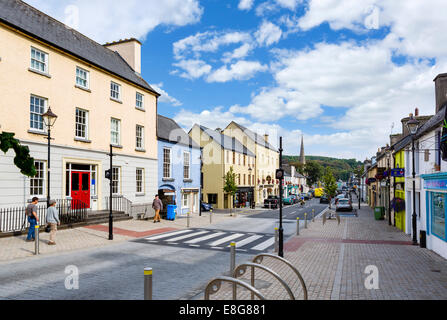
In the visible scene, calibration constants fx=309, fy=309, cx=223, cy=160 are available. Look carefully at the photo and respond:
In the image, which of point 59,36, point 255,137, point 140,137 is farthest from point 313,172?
→ point 59,36

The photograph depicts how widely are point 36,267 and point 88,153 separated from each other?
10942 millimetres

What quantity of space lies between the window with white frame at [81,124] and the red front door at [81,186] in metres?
2.39

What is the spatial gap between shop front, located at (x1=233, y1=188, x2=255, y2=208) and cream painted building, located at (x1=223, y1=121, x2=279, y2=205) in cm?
444

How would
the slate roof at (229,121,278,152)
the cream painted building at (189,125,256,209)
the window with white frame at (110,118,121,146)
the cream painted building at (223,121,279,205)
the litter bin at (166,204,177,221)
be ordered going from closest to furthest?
the window with white frame at (110,118,121,146) → the litter bin at (166,204,177,221) → the cream painted building at (189,125,256,209) → the cream painted building at (223,121,279,205) → the slate roof at (229,121,278,152)

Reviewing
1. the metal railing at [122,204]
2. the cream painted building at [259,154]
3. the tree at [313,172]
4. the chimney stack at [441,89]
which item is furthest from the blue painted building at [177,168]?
the tree at [313,172]

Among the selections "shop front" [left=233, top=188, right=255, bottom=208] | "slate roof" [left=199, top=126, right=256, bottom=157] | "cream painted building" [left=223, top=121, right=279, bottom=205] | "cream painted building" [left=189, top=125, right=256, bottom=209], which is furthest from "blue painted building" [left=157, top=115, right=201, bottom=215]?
"cream painted building" [left=223, top=121, right=279, bottom=205]

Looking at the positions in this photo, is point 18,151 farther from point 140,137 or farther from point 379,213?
point 379,213

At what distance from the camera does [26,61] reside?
51.8ft

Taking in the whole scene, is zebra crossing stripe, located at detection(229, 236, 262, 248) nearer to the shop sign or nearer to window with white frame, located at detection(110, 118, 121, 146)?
the shop sign

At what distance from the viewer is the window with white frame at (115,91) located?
22.0m

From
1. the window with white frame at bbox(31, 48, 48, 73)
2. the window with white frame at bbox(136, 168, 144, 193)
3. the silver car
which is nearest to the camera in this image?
the window with white frame at bbox(31, 48, 48, 73)

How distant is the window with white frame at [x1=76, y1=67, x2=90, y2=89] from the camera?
62.8ft

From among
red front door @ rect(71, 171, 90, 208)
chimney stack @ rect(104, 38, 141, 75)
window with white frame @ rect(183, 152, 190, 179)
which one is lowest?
red front door @ rect(71, 171, 90, 208)

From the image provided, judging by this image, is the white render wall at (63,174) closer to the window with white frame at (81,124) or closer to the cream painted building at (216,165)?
the window with white frame at (81,124)
